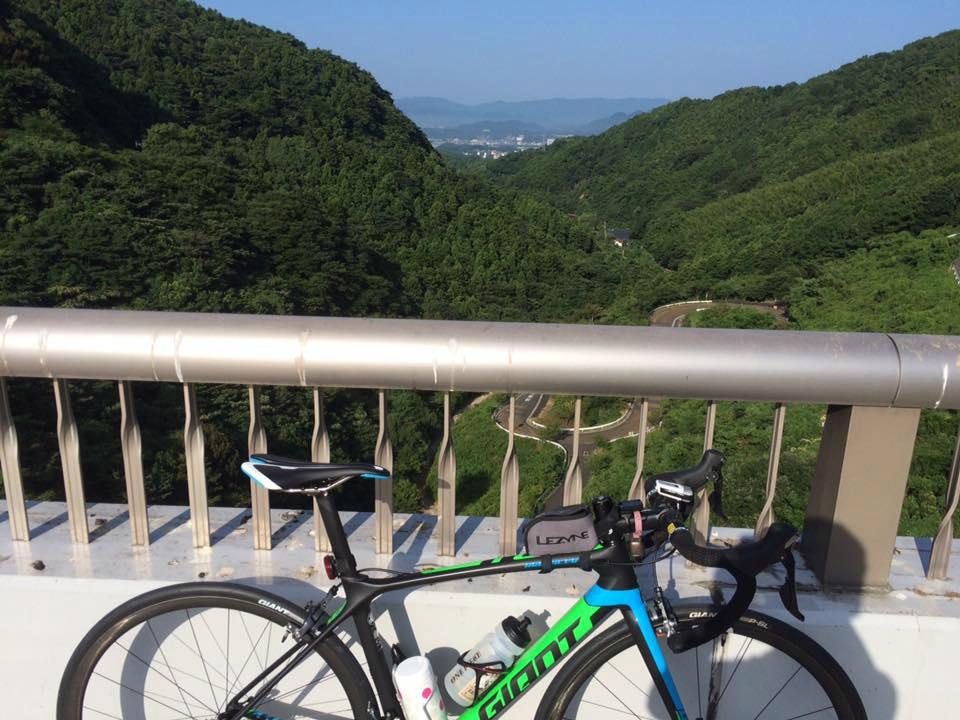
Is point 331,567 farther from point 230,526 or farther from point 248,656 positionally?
point 230,526

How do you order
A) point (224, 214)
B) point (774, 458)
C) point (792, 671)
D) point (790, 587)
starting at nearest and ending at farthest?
point (790, 587) < point (792, 671) < point (774, 458) < point (224, 214)

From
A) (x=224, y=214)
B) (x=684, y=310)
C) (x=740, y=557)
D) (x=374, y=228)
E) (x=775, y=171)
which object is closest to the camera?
(x=740, y=557)

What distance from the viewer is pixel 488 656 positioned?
1.77m

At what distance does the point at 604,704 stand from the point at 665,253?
237ft

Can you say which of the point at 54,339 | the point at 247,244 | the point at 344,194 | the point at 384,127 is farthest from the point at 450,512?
the point at 384,127

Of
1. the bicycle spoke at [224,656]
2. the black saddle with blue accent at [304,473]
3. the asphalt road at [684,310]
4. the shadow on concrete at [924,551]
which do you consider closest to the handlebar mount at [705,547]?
the black saddle with blue accent at [304,473]

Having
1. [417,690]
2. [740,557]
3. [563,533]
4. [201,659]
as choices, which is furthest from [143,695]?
[740,557]

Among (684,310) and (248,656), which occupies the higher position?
(248,656)

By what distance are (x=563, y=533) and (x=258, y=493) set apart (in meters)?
0.86

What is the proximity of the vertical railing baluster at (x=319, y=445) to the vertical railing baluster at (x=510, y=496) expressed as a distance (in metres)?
0.46

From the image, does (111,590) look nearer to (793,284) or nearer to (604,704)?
(604,704)

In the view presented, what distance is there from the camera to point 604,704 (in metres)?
1.93

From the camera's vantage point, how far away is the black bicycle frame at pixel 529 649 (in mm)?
1596

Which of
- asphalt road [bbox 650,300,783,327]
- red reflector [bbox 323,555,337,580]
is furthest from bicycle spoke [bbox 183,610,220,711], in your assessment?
asphalt road [bbox 650,300,783,327]
